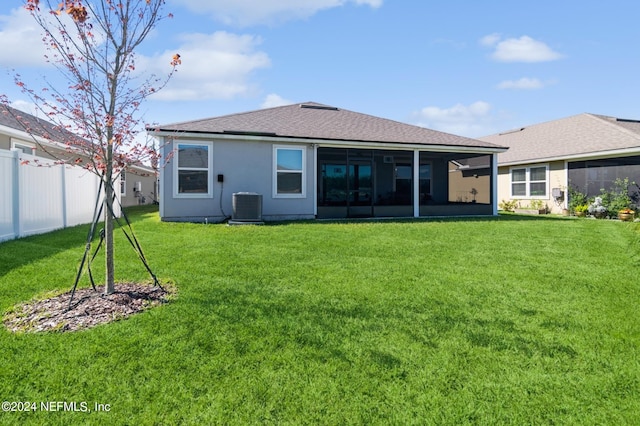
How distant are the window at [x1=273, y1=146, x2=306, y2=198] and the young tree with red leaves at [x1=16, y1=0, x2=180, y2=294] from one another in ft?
25.1

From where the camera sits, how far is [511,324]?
3.38 metres

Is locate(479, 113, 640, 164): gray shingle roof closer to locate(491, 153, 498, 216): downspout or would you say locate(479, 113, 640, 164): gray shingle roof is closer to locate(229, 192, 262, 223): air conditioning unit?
locate(491, 153, 498, 216): downspout

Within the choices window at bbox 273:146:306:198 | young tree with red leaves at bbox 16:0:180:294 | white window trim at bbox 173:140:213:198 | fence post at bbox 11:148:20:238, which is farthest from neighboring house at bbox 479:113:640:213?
fence post at bbox 11:148:20:238

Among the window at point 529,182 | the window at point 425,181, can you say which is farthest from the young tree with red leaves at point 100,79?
the window at point 529,182

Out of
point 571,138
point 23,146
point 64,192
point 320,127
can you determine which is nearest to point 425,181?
point 320,127

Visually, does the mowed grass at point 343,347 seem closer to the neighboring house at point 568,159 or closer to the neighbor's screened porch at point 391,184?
the neighbor's screened porch at point 391,184

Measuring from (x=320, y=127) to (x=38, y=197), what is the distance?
8.65 m

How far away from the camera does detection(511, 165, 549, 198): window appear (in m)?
17.5

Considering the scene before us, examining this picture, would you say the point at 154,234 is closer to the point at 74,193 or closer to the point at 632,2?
the point at 74,193

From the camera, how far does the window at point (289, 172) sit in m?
11.8

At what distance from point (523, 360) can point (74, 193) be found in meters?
11.7

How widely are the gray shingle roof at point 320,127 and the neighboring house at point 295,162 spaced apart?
36mm

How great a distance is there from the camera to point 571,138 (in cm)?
1714

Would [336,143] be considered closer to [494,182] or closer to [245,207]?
[245,207]
